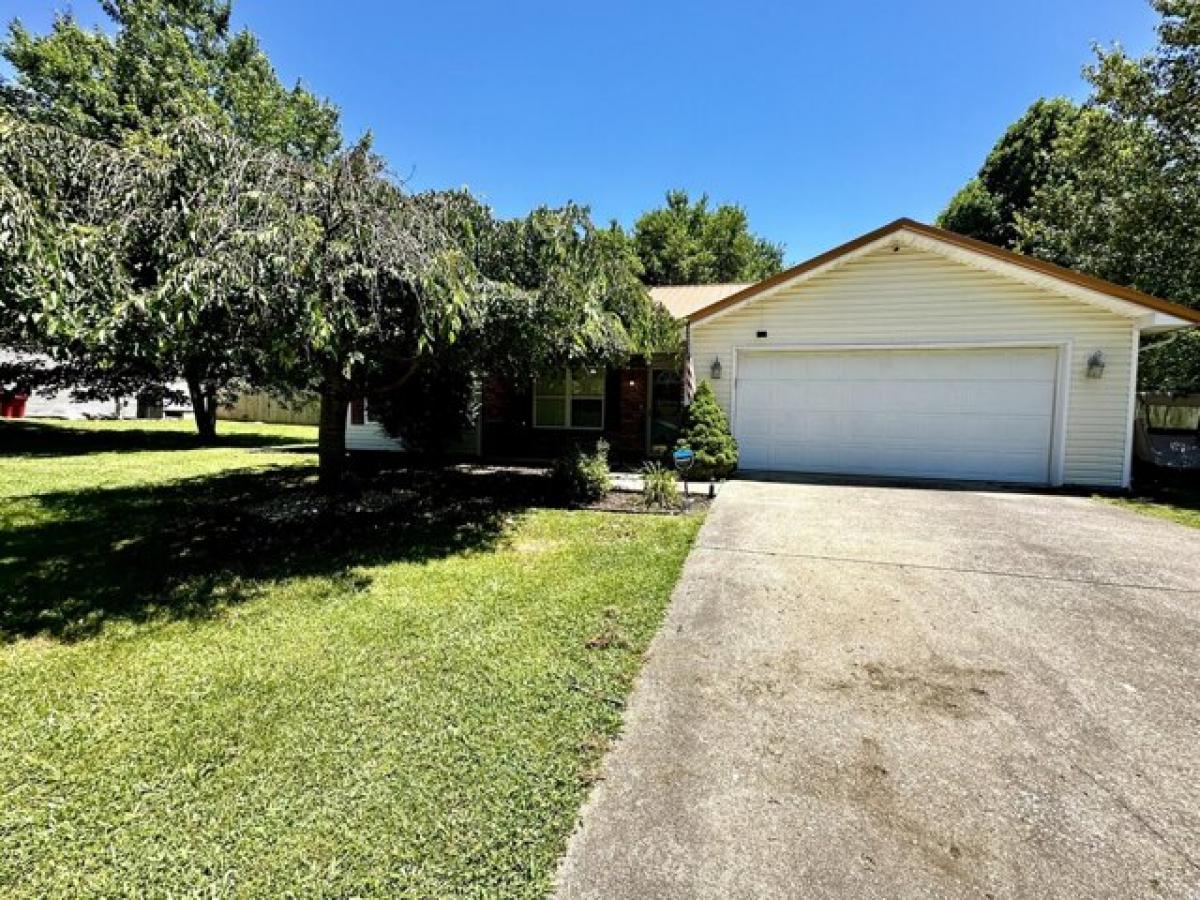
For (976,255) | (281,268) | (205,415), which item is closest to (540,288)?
(281,268)

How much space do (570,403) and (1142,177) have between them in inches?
597

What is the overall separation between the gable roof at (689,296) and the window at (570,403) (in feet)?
9.54

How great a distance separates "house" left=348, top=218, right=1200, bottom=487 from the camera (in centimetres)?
942

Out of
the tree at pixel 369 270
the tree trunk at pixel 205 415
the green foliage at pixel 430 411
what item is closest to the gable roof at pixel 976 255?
the green foliage at pixel 430 411

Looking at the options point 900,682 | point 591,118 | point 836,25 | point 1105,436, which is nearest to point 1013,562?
point 900,682

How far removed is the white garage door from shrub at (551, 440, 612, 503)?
4.07 meters

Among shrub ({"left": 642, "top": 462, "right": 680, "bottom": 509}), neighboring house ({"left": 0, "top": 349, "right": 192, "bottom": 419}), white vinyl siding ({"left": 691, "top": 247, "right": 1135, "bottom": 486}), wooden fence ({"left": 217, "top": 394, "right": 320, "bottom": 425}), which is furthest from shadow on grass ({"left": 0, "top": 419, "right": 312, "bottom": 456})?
white vinyl siding ({"left": 691, "top": 247, "right": 1135, "bottom": 486})

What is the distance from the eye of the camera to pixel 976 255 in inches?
383

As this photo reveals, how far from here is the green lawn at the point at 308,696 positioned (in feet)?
6.69

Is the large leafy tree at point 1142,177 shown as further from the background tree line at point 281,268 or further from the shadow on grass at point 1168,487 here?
the background tree line at point 281,268

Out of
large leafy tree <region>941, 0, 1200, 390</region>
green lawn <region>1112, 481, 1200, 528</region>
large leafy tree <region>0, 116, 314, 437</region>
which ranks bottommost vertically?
green lawn <region>1112, 481, 1200, 528</region>

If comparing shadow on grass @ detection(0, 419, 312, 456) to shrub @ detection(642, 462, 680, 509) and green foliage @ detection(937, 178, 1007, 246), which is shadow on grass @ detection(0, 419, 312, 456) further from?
green foliage @ detection(937, 178, 1007, 246)

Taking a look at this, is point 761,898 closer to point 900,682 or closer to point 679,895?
point 679,895

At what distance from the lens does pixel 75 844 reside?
6.77 ft
